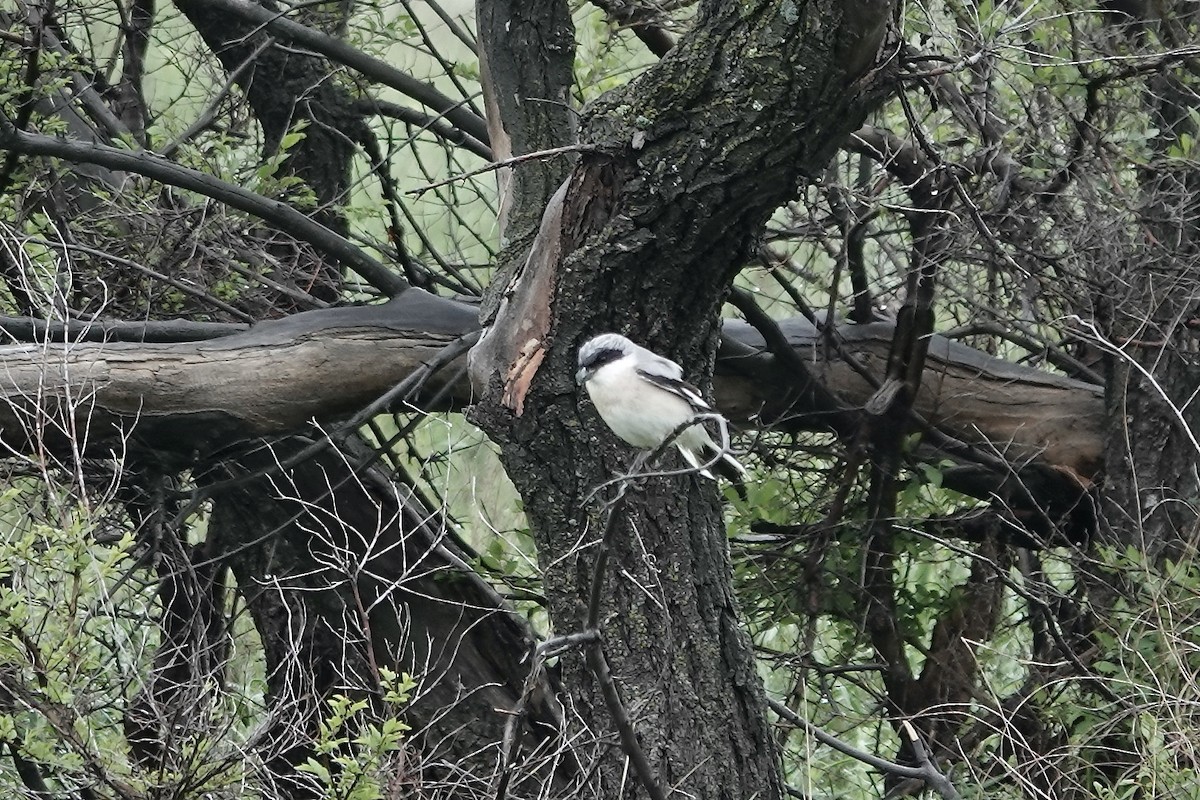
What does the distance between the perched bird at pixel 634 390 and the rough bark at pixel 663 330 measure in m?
0.13

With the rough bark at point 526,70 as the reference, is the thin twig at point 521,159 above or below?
below

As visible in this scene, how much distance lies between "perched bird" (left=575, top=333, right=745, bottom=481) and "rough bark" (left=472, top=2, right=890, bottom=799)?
0.43 feet

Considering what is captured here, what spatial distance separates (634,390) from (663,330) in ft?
1.20

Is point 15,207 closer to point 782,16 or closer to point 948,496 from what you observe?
point 782,16

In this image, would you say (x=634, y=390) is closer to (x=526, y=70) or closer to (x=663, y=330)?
(x=663, y=330)

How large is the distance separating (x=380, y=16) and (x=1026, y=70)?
2.86 m

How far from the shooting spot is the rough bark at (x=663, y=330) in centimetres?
327

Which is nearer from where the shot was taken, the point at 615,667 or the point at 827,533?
the point at 615,667

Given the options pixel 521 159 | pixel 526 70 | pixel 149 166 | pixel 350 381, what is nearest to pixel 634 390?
pixel 521 159

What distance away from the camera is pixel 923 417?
4977 millimetres

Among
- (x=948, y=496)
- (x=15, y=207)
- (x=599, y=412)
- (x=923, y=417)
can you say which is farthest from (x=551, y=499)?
(x=15, y=207)

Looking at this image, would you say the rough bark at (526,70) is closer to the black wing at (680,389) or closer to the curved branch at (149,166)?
the curved branch at (149,166)

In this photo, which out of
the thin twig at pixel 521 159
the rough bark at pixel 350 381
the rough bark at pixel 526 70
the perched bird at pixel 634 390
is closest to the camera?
the thin twig at pixel 521 159

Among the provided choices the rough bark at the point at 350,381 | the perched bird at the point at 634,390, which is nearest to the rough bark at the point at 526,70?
the rough bark at the point at 350,381
